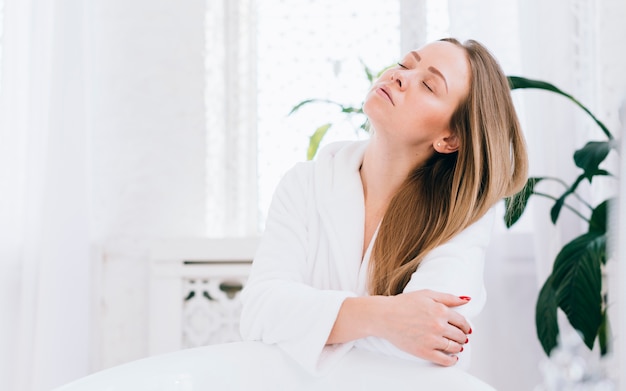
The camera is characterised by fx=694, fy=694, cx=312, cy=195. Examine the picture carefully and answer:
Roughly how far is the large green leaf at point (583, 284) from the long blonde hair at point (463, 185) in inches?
11.2

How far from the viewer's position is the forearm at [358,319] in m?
1.06

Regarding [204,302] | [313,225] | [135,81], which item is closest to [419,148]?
[313,225]

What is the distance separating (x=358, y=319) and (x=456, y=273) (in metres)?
0.19

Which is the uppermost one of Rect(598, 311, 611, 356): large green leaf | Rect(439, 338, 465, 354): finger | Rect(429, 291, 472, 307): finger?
Rect(429, 291, 472, 307): finger

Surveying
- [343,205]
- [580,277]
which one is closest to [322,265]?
[343,205]

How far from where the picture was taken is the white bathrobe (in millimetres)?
1095

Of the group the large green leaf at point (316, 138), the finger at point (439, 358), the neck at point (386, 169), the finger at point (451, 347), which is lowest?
the finger at point (439, 358)

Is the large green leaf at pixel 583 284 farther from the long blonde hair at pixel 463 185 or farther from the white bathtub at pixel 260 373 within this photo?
the white bathtub at pixel 260 373

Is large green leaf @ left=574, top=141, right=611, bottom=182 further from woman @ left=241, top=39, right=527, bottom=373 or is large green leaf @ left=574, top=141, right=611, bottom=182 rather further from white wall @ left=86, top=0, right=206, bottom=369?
white wall @ left=86, top=0, right=206, bottom=369

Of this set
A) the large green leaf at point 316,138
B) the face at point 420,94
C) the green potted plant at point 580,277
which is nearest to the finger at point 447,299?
the face at point 420,94

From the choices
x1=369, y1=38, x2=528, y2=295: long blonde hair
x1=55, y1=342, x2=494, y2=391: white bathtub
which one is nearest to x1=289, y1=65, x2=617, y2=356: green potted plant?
x1=369, y1=38, x2=528, y2=295: long blonde hair

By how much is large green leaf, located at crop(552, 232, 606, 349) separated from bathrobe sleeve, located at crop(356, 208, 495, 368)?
1.05 feet

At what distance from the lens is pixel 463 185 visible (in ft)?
4.14

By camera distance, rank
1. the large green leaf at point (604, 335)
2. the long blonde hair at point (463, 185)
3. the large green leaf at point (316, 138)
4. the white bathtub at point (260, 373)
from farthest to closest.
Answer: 1. the large green leaf at point (316, 138)
2. the large green leaf at point (604, 335)
3. the long blonde hair at point (463, 185)
4. the white bathtub at point (260, 373)
